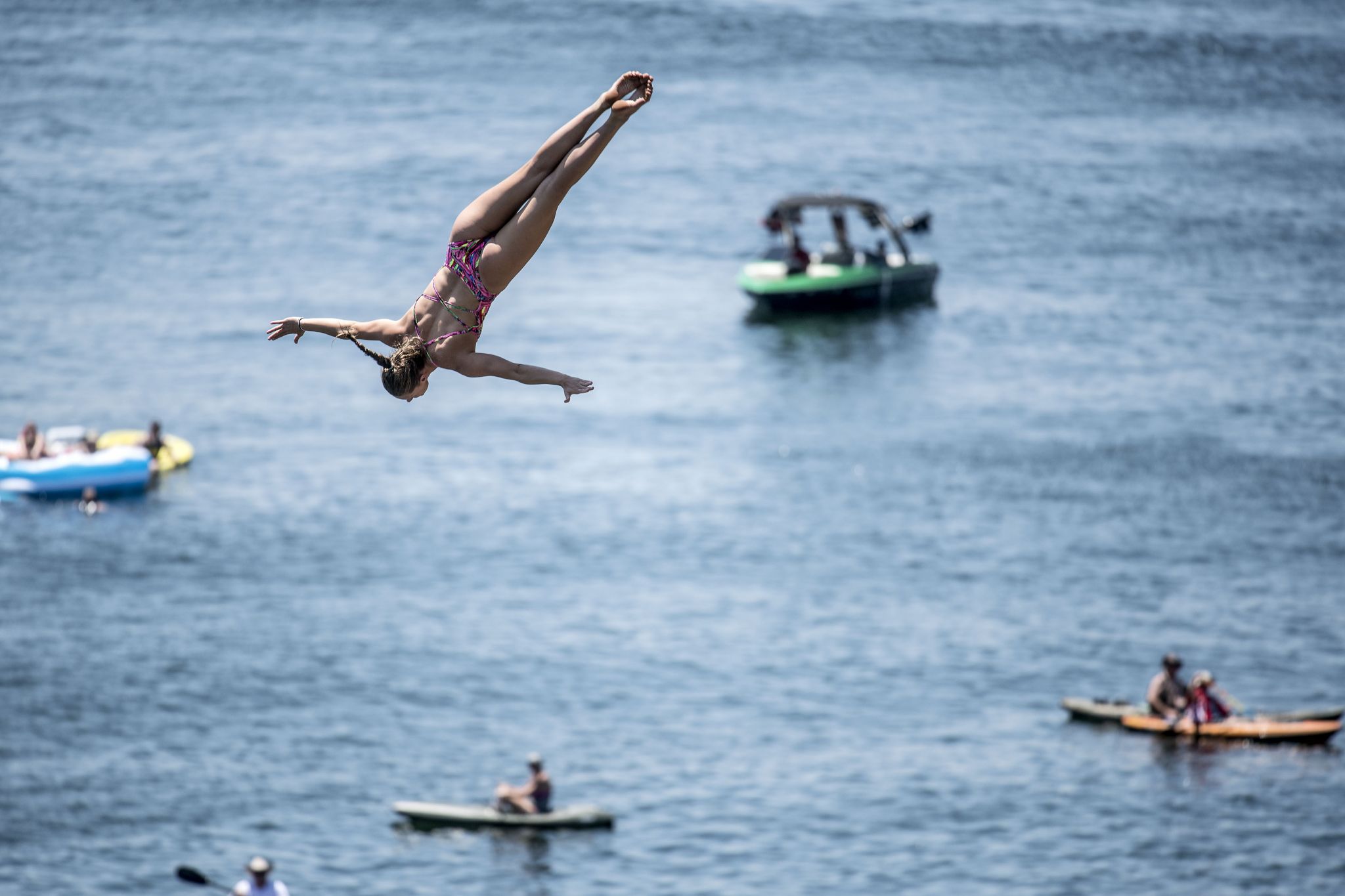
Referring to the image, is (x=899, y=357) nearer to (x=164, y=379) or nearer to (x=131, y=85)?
(x=164, y=379)

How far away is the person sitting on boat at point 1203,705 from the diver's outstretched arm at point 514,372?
36935mm

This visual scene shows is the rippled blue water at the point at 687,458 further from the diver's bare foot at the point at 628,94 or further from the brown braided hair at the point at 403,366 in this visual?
the diver's bare foot at the point at 628,94

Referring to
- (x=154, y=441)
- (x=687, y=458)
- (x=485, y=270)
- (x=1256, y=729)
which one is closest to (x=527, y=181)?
(x=485, y=270)

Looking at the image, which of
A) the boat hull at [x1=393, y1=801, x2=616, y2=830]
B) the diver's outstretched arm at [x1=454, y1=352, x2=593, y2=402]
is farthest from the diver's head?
the boat hull at [x1=393, y1=801, x2=616, y2=830]

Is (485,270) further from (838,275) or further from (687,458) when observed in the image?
(838,275)

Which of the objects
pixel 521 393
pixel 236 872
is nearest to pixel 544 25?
pixel 521 393

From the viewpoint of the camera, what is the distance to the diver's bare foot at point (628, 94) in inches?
494

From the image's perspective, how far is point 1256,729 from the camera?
1901 inches

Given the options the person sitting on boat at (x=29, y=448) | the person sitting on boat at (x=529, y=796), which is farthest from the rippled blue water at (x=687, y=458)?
the person sitting on boat at (x=29, y=448)

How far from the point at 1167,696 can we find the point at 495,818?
59.0 ft

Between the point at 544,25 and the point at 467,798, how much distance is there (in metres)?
71.1

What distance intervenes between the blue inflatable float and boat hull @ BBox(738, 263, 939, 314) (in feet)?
95.9

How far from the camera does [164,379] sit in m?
76.6

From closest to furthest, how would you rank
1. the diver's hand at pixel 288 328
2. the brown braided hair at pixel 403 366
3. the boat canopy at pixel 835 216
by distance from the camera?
the brown braided hair at pixel 403 366, the diver's hand at pixel 288 328, the boat canopy at pixel 835 216
